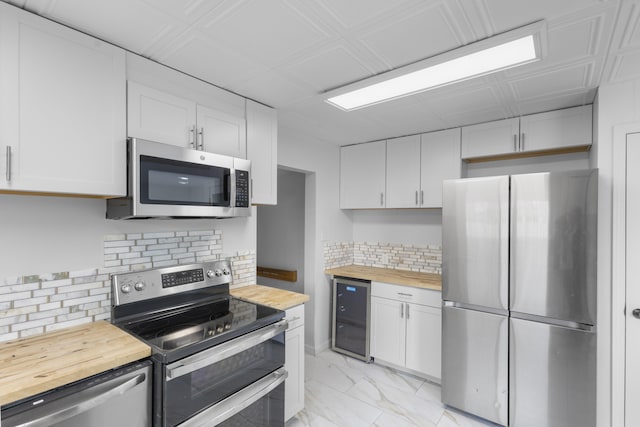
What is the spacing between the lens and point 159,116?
5.85ft

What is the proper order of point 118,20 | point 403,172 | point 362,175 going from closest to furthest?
point 118,20 → point 403,172 → point 362,175

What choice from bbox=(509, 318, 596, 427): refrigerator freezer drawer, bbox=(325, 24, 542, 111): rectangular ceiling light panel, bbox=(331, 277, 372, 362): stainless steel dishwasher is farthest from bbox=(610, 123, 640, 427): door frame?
bbox=(331, 277, 372, 362): stainless steel dishwasher

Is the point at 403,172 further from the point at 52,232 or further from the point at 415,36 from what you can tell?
the point at 52,232

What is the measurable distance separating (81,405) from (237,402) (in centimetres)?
72

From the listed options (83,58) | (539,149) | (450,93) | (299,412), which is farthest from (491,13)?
(299,412)

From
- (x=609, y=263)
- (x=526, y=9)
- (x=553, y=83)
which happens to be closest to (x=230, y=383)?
(x=526, y=9)

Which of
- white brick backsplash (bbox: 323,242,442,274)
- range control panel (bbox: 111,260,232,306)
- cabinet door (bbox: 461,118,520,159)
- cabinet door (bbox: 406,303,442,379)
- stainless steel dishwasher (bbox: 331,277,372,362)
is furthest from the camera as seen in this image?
white brick backsplash (bbox: 323,242,442,274)

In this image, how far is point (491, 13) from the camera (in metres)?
1.31

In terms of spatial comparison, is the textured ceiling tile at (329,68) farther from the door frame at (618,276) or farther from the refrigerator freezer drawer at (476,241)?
the door frame at (618,276)

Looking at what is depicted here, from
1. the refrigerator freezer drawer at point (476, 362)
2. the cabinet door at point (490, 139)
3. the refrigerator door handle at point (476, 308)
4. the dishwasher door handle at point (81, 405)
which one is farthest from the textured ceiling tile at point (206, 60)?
the refrigerator freezer drawer at point (476, 362)

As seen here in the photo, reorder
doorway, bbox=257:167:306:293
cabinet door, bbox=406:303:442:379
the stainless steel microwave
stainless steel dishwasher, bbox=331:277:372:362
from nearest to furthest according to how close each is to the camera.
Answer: the stainless steel microwave → cabinet door, bbox=406:303:442:379 → stainless steel dishwasher, bbox=331:277:372:362 → doorway, bbox=257:167:306:293

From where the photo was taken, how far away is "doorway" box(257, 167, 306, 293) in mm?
3674

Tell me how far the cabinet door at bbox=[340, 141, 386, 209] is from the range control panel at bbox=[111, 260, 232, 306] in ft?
5.91

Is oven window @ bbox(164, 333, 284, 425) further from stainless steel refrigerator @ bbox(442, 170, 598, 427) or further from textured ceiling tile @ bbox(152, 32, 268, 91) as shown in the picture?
textured ceiling tile @ bbox(152, 32, 268, 91)
